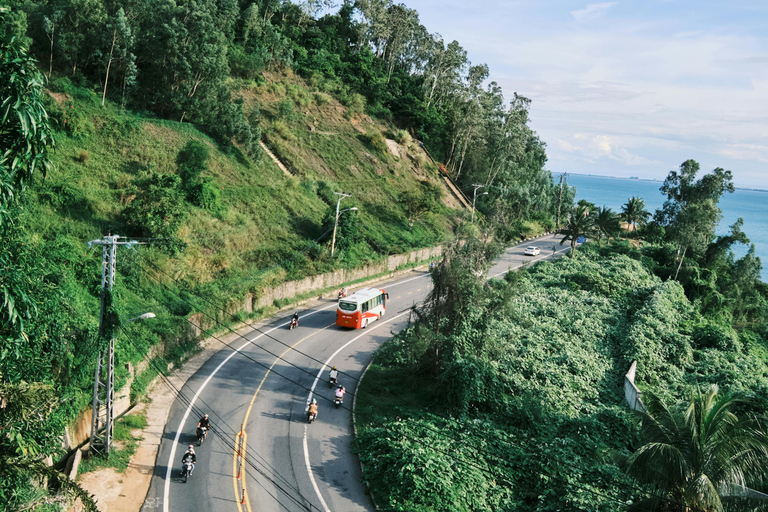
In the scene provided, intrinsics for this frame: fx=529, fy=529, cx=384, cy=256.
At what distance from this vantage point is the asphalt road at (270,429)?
1902 centimetres

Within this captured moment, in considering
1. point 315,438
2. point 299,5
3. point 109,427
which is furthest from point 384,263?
point 299,5

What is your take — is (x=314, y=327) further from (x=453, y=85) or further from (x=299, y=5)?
(x=299, y=5)

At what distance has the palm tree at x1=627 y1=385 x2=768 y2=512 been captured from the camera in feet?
45.3

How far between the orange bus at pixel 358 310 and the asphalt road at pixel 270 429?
64 cm

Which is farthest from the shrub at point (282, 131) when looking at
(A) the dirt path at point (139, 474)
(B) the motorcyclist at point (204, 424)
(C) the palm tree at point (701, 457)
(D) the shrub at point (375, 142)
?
(C) the palm tree at point (701, 457)

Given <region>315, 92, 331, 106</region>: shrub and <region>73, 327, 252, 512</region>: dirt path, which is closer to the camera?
<region>73, 327, 252, 512</region>: dirt path

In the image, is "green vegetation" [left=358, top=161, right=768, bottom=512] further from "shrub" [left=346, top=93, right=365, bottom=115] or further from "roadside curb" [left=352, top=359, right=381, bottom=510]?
"shrub" [left=346, top=93, right=365, bottom=115]

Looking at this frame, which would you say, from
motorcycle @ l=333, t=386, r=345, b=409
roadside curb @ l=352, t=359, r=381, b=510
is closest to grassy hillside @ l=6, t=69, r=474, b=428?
motorcycle @ l=333, t=386, r=345, b=409

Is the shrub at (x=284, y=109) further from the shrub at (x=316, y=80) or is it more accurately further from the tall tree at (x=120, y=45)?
the tall tree at (x=120, y=45)

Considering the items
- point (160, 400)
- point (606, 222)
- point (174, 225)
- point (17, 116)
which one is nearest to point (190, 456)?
point (160, 400)

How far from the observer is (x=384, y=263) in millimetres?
48688

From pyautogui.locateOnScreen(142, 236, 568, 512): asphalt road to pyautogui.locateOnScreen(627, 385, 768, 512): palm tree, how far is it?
32.1 ft

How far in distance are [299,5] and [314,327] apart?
A: 6470 cm

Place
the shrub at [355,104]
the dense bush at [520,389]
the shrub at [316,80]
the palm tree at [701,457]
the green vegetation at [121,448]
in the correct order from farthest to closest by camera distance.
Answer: the shrub at [355,104], the shrub at [316,80], the dense bush at [520,389], the green vegetation at [121,448], the palm tree at [701,457]
